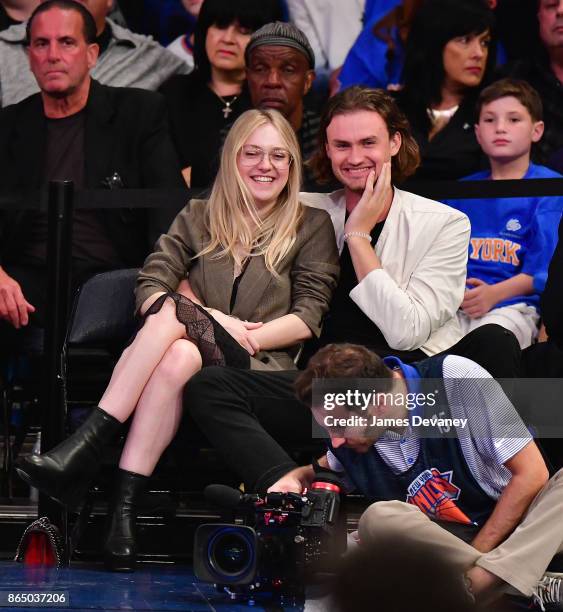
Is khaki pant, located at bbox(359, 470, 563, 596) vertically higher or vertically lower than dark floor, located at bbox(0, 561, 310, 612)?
higher

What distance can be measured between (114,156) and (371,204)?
3.27 ft

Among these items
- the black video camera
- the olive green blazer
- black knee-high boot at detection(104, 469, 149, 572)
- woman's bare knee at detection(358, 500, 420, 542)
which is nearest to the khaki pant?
woman's bare knee at detection(358, 500, 420, 542)

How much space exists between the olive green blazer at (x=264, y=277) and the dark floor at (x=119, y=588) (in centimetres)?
78

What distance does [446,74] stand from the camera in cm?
423

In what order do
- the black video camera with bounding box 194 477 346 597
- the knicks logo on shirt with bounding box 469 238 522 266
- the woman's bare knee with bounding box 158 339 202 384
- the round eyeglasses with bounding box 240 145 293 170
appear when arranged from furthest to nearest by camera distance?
the knicks logo on shirt with bounding box 469 238 522 266
the round eyeglasses with bounding box 240 145 293 170
the woman's bare knee with bounding box 158 339 202 384
the black video camera with bounding box 194 477 346 597

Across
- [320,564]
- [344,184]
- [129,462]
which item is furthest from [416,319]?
[320,564]

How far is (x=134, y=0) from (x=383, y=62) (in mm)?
1089

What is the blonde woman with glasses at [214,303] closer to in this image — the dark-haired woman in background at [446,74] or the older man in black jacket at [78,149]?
the older man in black jacket at [78,149]

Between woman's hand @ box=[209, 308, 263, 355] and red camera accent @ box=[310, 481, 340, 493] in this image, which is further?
woman's hand @ box=[209, 308, 263, 355]

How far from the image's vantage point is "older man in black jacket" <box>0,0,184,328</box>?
153 inches

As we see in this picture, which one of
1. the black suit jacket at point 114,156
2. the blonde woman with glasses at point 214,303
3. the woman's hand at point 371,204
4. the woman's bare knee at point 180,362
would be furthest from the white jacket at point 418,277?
the black suit jacket at point 114,156

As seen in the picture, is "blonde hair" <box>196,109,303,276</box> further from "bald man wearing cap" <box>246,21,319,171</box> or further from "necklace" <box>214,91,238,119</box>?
"necklace" <box>214,91,238,119</box>

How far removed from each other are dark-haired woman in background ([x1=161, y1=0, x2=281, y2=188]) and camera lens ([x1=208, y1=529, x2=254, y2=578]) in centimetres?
196

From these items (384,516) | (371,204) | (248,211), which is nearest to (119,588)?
(384,516)
